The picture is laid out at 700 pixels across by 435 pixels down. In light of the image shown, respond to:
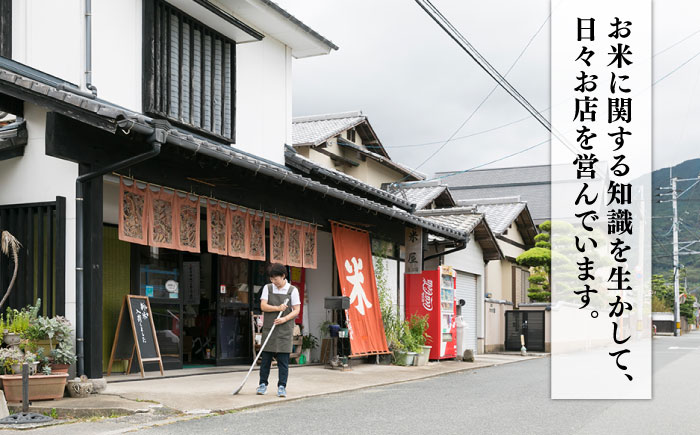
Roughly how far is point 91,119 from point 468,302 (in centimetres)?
1830

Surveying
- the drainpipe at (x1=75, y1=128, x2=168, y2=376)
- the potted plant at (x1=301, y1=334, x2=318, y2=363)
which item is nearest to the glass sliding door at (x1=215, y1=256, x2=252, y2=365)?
the potted plant at (x1=301, y1=334, x2=318, y2=363)

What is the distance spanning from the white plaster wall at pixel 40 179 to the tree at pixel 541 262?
2404 centimetres

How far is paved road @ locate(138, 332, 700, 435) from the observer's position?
7609 mm

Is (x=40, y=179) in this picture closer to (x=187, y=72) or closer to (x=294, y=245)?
(x=187, y=72)

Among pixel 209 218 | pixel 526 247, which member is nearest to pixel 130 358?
pixel 209 218

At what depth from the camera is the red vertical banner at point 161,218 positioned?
34.5 ft

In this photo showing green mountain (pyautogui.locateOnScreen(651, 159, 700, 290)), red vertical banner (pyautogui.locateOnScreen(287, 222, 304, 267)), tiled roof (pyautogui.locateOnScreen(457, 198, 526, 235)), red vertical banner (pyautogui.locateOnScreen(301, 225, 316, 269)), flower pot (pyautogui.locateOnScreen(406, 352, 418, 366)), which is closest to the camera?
red vertical banner (pyautogui.locateOnScreen(287, 222, 304, 267))

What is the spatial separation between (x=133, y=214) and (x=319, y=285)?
22.9 feet

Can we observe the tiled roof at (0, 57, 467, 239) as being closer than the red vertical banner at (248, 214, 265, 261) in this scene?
Yes

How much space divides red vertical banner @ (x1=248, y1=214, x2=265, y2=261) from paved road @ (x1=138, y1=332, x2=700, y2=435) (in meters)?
2.66

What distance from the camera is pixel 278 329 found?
9977mm

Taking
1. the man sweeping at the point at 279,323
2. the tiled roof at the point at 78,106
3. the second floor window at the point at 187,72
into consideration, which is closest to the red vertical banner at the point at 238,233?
the second floor window at the point at 187,72

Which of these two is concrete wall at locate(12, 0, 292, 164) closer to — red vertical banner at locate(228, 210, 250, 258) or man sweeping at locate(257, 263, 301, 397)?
A: red vertical banner at locate(228, 210, 250, 258)

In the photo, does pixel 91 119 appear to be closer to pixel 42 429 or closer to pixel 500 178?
pixel 42 429
